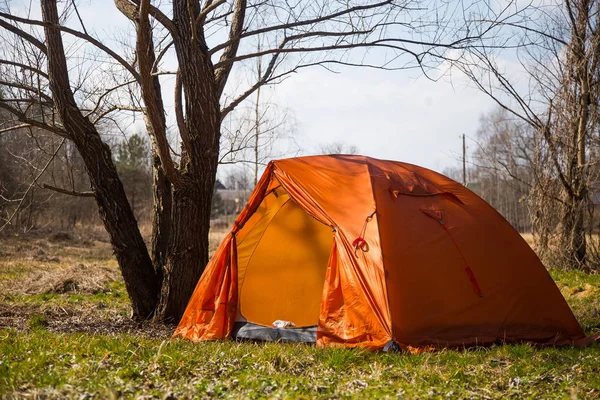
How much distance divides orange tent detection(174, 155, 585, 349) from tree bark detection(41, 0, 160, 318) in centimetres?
124

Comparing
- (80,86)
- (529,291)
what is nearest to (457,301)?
(529,291)

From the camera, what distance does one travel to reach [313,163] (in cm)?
708

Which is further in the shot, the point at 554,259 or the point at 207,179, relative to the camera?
the point at 554,259

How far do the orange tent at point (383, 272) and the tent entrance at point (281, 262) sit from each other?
1 centimetres

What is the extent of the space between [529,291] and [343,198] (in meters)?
2.20

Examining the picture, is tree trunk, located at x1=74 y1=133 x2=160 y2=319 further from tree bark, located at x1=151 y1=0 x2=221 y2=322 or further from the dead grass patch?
the dead grass patch

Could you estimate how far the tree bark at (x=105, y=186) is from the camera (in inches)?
300

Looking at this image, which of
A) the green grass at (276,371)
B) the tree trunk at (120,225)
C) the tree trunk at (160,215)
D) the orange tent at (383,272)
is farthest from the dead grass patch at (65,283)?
the green grass at (276,371)

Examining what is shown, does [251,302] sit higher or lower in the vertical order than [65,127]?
lower

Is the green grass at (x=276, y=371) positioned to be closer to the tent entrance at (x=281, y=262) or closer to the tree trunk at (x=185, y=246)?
the tent entrance at (x=281, y=262)

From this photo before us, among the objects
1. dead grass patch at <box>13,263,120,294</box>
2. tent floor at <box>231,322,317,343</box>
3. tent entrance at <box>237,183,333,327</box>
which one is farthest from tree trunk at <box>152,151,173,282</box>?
dead grass patch at <box>13,263,120,294</box>

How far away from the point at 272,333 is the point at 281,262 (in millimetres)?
1123

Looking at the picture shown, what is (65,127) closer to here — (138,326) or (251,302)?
(138,326)

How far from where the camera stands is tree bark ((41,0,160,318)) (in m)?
7.62
